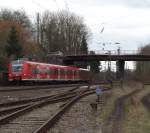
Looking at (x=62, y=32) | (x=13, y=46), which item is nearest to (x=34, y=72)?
(x=13, y=46)

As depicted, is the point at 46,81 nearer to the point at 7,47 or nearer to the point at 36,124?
the point at 7,47

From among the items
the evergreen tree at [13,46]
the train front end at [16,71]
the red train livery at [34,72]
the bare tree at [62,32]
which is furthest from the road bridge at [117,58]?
the train front end at [16,71]

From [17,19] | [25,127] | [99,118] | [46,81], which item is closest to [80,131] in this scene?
[25,127]

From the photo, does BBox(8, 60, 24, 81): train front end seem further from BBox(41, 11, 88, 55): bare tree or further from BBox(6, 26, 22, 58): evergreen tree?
BBox(41, 11, 88, 55): bare tree

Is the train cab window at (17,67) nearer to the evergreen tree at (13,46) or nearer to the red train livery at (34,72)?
the red train livery at (34,72)

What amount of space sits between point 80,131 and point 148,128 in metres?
2.51

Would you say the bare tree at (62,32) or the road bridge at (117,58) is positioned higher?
the bare tree at (62,32)

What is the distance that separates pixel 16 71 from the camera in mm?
58031

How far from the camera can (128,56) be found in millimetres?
109625

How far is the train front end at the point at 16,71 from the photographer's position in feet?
189

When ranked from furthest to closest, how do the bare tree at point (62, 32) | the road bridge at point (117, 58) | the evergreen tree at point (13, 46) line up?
the bare tree at point (62, 32), the road bridge at point (117, 58), the evergreen tree at point (13, 46)

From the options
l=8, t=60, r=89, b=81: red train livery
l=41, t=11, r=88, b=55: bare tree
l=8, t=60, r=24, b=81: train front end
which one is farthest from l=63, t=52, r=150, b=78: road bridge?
l=8, t=60, r=24, b=81: train front end

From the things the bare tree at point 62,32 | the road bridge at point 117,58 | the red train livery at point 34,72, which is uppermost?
the bare tree at point 62,32

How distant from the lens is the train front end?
57.5 metres
